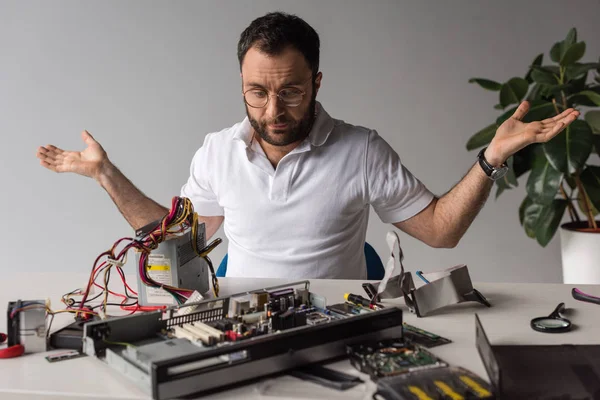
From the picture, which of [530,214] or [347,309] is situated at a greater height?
[530,214]

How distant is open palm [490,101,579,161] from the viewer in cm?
194

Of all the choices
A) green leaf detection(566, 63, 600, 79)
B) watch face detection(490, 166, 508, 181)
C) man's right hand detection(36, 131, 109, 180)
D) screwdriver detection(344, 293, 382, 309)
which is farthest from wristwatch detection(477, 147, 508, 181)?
green leaf detection(566, 63, 600, 79)

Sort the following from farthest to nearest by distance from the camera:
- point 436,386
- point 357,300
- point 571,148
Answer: point 571,148 < point 357,300 < point 436,386

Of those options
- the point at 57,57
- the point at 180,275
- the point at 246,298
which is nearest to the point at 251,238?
the point at 180,275

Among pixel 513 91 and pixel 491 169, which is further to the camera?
pixel 513 91

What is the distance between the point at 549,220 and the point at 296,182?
1647 mm

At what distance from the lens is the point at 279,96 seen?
6.92 ft

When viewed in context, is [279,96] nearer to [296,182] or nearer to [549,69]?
[296,182]

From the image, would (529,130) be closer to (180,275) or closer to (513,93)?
(180,275)

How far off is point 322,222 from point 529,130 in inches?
28.0

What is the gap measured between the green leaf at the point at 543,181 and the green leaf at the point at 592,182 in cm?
26

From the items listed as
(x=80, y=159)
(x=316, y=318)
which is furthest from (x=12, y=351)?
(x=80, y=159)

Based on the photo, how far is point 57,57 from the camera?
12.4 ft

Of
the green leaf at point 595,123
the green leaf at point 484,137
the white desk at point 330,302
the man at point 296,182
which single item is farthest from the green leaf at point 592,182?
the white desk at point 330,302
